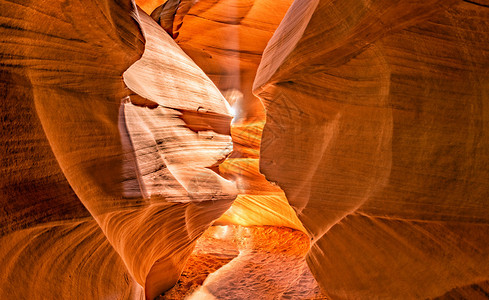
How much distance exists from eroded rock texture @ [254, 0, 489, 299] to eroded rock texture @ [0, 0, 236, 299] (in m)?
1.36

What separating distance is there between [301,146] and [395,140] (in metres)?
0.88

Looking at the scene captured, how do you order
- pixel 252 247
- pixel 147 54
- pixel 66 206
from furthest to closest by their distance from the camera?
1. pixel 252 247
2. pixel 147 54
3. pixel 66 206

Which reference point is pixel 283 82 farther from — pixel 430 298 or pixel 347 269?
pixel 430 298

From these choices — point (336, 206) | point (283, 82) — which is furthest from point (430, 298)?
point (283, 82)

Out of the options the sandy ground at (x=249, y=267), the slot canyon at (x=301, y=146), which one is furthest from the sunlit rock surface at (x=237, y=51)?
the slot canyon at (x=301, y=146)

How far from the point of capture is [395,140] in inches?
80.0

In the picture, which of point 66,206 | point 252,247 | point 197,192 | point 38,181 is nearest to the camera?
point 38,181

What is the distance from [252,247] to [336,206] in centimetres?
429

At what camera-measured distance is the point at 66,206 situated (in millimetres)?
2016

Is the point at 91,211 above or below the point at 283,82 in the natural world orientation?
below

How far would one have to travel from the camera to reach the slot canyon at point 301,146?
1.82 meters

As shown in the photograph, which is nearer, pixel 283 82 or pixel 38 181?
pixel 38 181

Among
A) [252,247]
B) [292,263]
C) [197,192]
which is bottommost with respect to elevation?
[252,247]

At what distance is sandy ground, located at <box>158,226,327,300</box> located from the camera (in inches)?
177
